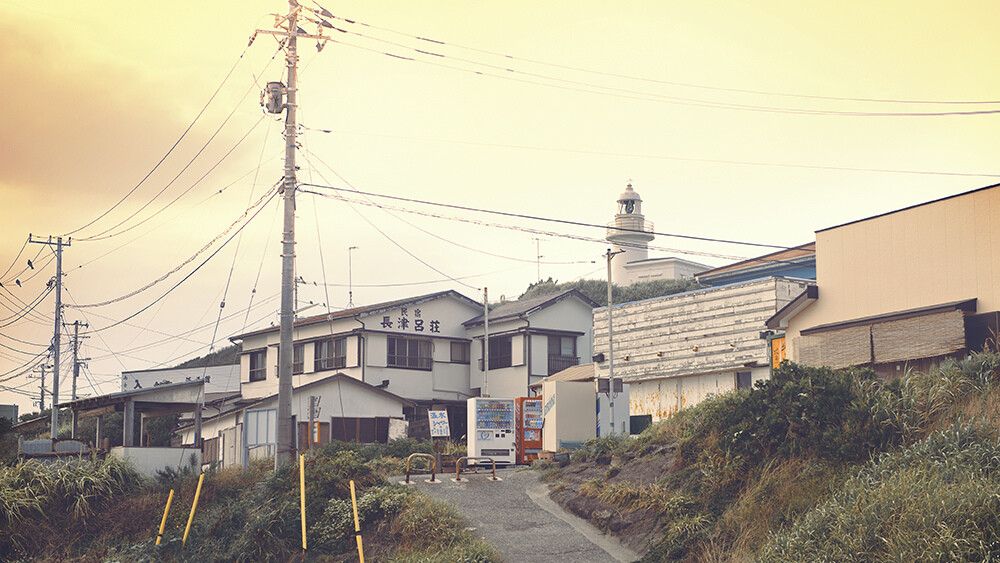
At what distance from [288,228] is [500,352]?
23.4 metres

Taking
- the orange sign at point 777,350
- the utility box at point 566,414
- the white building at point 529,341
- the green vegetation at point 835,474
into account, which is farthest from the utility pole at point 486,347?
the green vegetation at point 835,474

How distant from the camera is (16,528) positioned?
20.8m

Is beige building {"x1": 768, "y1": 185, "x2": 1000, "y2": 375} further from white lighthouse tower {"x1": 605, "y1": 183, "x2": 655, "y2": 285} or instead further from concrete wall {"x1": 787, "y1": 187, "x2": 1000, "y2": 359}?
white lighthouse tower {"x1": 605, "y1": 183, "x2": 655, "y2": 285}

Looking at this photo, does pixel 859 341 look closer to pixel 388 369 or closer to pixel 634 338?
pixel 634 338

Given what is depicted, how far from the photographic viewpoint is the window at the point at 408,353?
1761 inches

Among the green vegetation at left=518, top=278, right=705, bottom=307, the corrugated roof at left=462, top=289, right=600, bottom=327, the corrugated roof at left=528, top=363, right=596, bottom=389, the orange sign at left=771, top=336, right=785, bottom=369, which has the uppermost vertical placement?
the green vegetation at left=518, top=278, right=705, bottom=307

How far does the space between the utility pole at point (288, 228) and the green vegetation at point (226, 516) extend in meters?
0.97

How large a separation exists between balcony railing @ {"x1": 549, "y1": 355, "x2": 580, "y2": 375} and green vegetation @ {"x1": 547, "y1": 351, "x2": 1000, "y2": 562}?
24.7m

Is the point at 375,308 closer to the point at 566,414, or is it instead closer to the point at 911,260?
the point at 566,414

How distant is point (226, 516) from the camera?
827 inches

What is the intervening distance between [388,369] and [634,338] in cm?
1431

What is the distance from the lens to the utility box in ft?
103

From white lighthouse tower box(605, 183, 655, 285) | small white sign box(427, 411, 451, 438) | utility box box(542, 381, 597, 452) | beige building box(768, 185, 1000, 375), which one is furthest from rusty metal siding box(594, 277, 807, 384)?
white lighthouse tower box(605, 183, 655, 285)

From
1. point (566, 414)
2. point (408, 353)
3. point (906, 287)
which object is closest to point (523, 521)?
point (906, 287)
